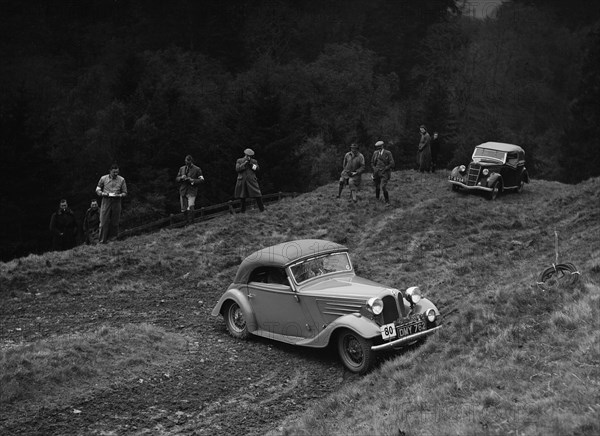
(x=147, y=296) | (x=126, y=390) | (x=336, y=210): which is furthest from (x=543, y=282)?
(x=336, y=210)

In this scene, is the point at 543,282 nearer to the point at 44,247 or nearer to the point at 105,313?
the point at 105,313

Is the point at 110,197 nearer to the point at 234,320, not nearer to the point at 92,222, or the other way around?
the point at 92,222

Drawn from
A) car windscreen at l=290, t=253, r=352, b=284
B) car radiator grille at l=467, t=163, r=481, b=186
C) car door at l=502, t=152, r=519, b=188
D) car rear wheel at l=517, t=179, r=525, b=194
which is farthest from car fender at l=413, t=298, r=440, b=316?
car rear wheel at l=517, t=179, r=525, b=194

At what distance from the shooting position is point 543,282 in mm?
11617

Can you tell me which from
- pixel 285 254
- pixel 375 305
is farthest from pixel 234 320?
pixel 375 305

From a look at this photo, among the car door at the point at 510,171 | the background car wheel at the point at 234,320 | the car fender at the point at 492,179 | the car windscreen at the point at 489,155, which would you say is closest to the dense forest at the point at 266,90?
the car windscreen at the point at 489,155

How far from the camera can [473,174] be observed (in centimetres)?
2339

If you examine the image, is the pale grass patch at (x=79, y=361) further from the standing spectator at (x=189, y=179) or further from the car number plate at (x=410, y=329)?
the standing spectator at (x=189, y=179)

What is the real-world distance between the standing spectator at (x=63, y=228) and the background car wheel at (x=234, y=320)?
835 cm

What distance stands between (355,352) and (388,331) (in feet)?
2.26

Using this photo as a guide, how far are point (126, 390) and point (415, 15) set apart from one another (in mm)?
68006

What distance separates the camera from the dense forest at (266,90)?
40.8 metres

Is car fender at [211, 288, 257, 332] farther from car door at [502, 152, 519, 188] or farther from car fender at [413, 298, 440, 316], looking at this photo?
car door at [502, 152, 519, 188]

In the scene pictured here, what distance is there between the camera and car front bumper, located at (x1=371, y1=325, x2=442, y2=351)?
1026cm
